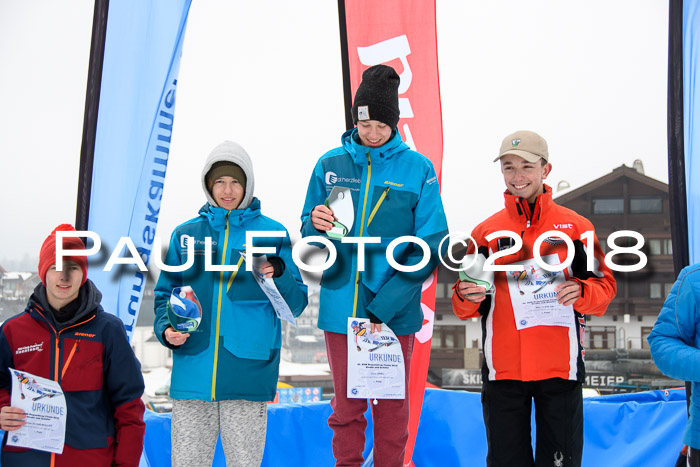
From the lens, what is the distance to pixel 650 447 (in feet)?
10.5

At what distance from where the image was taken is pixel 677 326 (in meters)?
2.01

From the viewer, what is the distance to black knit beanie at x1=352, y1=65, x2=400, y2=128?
230cm

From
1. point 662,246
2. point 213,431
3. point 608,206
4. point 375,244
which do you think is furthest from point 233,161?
point 662,246

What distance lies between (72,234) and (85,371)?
508mm

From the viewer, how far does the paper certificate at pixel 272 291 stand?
209 cm

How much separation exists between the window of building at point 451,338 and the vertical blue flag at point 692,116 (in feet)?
57.4

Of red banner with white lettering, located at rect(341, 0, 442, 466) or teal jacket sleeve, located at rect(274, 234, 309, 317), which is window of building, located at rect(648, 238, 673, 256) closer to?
red banner with white lettering, located at rect(341, 0, 442, 466)

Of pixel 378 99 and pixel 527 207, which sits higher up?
pixel 378 99

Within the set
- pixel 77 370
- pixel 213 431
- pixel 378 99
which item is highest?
pixel 378 99

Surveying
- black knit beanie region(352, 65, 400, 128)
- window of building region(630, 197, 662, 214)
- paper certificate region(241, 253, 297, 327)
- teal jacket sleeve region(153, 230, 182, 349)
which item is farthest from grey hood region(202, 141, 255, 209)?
window of building region(630, 197, 662, 214)

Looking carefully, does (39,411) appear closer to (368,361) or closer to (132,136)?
(368,361)

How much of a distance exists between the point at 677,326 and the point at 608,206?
15177mm

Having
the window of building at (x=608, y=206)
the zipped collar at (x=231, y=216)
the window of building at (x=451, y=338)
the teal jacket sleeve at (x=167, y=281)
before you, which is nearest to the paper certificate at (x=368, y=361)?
the zipped collar at (x=231, y=216)

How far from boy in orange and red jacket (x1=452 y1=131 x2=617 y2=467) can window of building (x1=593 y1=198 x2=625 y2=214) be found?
14.9m
